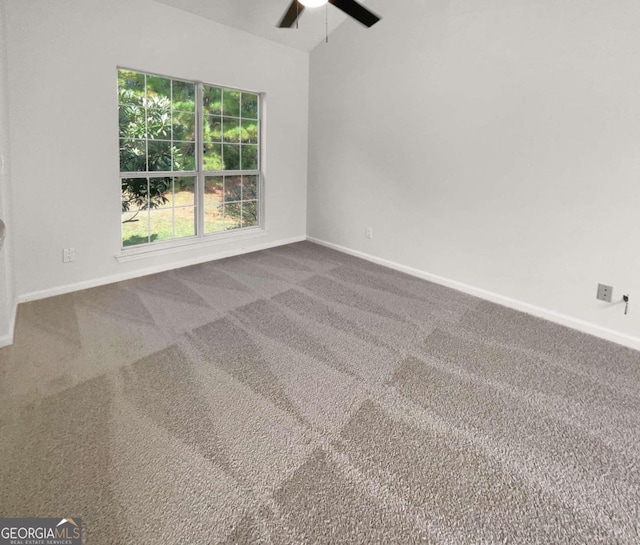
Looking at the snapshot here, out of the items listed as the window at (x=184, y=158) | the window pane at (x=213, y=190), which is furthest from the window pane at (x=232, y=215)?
the window pane at (x=213, y=190)

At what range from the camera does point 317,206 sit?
5.33 metres

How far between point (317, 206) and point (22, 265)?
10.5ft

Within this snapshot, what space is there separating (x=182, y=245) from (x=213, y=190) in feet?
2.36

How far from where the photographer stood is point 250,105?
4723 mm

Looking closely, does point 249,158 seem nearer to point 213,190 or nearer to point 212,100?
point 213,190

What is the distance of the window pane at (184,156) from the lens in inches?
164

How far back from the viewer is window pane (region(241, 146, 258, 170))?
479 centimetres

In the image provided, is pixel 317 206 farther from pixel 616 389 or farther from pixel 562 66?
pixel 616 389

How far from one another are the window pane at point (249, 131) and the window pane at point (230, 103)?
0.15m

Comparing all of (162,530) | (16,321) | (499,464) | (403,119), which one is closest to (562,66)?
(403,119)

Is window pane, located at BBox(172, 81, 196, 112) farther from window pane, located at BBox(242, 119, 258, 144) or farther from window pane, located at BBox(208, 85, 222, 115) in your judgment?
window pane, located at BBox(242, 119, 258, 144)

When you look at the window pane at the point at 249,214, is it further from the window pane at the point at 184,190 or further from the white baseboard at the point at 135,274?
the window pane at the point at 184,190

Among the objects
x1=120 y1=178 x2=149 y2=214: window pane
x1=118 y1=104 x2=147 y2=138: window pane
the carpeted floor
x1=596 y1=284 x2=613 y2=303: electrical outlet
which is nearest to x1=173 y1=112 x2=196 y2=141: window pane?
x1=118 y1=104 x2=147 y2=138: window pane

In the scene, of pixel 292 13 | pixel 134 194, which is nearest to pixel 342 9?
pixel 292 13
